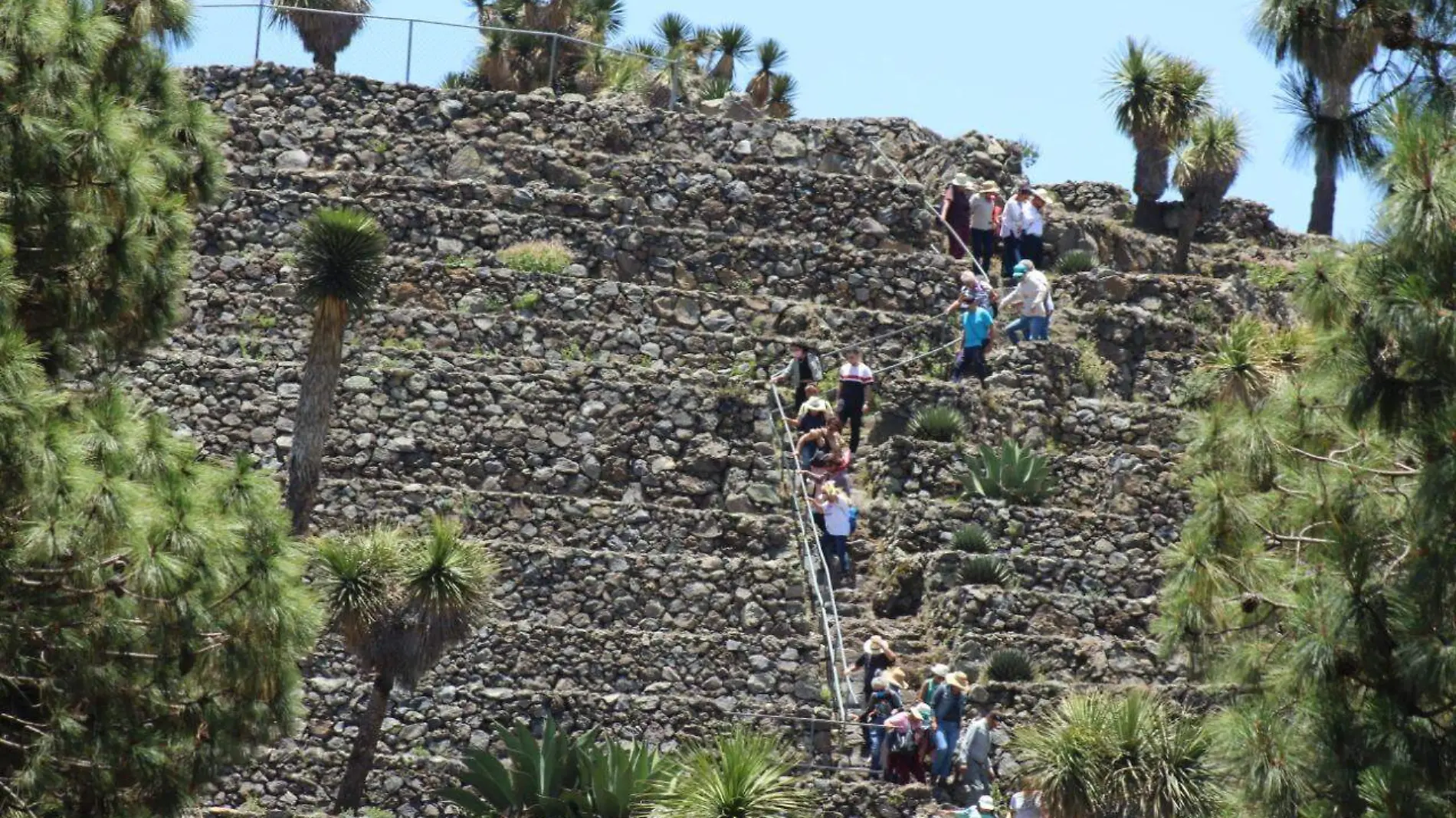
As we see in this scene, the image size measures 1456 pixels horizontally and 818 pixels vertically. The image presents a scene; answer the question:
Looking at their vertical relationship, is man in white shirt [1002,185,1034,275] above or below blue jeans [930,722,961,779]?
above

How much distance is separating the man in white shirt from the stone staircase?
803mm

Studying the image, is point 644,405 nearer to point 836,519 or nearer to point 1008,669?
point 836,519

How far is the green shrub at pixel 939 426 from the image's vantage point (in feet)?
100

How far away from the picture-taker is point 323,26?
39062 millimetres

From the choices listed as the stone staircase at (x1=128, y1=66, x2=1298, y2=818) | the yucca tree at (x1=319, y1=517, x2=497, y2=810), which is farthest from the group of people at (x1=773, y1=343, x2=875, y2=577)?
the yucca tree at (x1=319, y1=517, x2=497, y2=810)

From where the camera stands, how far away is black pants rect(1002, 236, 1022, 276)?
3459 centimetres

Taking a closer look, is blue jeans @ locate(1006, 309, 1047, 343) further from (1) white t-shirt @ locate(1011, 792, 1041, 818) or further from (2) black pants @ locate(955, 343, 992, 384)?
(1) white t-shirt @ locate(1011, 792, 1041, 818)

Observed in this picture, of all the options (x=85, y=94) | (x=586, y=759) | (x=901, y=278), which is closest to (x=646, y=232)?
(x=901, y=278)

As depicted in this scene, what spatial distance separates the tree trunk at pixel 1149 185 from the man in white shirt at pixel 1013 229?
10.0 feet

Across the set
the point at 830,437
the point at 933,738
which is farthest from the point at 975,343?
the point at 933,738

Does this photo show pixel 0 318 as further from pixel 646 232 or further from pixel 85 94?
pixel 646 232

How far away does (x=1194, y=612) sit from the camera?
19250 millimetres

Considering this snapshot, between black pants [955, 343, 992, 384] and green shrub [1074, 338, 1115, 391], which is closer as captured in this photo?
black pants [955, 343, 992, 384]

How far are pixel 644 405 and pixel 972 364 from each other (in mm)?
4017
